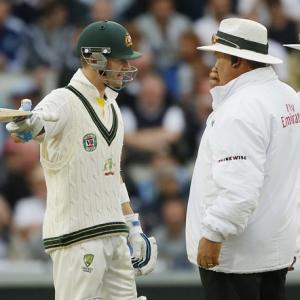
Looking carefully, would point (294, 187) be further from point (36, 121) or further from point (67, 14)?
point (67, 14)

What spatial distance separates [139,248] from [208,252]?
3.73 ft

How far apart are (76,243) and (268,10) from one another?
524 cm

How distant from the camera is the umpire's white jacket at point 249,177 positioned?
477 cm

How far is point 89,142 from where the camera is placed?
17.8 feet

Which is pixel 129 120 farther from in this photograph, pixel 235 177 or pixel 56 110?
pixel 235 177

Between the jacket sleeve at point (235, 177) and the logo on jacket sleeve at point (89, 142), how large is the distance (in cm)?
81

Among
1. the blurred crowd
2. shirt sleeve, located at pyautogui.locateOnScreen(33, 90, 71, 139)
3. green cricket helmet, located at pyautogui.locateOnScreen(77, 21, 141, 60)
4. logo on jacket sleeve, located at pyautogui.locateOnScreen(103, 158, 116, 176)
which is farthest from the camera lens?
the blurred crowd

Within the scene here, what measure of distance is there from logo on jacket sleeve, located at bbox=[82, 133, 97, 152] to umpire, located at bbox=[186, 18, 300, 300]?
64 centimetres

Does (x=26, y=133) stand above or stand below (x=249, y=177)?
above

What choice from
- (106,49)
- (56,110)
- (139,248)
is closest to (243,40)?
(106,49)

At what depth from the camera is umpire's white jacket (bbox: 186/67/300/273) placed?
4773mm

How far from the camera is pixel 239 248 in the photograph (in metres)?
4.96

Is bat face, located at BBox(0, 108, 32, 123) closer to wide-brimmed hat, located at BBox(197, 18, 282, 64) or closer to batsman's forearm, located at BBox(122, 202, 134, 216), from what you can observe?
wide-brimmed hat, located at BBox(197, 18, 282, 64)

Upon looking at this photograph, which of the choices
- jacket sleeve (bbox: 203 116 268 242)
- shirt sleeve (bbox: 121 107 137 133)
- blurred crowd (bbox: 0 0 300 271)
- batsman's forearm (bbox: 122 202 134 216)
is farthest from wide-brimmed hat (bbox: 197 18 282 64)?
shirt sleeve (bbox: 121 107 137 133)
